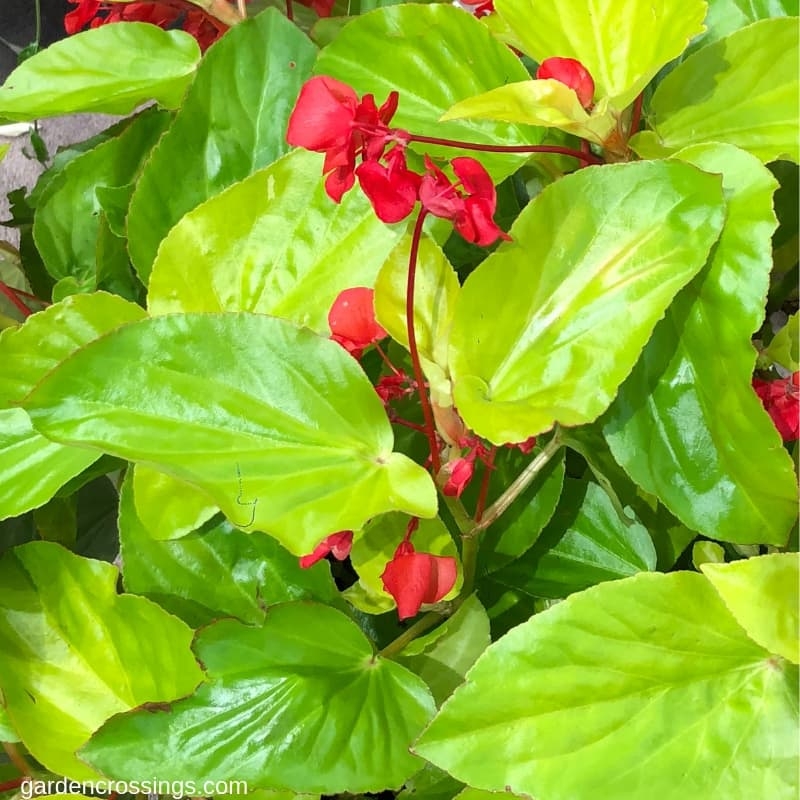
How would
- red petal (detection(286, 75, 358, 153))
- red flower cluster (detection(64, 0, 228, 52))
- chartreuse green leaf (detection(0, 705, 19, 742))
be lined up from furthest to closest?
red flower cluster (detection(64, 0, 228, 52))
chartreuse green leaf (detection(0, 705, 19, 742))
red petal (detection(286, 75, 358, 153))

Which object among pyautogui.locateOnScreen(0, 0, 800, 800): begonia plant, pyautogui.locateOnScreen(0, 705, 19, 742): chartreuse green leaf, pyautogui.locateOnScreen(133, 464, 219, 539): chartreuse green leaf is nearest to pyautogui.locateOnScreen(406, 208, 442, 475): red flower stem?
pyautogui.locateOnScreen(0, 0, 800, 800): begonia plant

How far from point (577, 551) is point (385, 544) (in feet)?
0.29

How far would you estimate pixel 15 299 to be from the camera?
16.1 inches

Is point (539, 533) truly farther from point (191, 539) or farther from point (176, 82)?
point (176, 82)

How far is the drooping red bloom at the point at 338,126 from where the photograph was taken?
0.81 ft

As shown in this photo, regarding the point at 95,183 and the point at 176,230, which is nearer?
the point at 176,230

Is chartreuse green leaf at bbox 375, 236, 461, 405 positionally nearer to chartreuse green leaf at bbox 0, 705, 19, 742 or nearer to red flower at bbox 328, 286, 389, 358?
red flower at bbox 328, 286, 389, 358

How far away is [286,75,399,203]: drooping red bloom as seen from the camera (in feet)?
0.81

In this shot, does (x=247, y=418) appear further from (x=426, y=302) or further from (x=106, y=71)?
(x=106, y=71)

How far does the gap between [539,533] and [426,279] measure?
12 centimetres

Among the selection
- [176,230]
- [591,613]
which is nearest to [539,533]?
[591,613]

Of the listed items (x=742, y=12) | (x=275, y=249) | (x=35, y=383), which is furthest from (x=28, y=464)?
(x=742, y=12)

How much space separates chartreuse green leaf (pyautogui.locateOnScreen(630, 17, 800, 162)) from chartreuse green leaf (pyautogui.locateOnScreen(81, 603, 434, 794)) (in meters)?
→ 0.22

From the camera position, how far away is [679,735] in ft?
0.91
